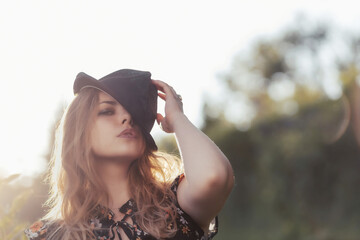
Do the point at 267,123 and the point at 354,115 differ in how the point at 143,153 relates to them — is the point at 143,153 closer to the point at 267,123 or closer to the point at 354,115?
the point at 354,115

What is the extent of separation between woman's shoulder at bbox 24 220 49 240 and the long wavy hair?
38 millimetres

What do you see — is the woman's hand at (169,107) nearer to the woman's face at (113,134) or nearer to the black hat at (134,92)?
the black hat at (134,92)

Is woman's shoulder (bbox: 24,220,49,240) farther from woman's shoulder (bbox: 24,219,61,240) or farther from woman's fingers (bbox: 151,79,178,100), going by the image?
woman's fingers (bbox: 151,79,178,100)

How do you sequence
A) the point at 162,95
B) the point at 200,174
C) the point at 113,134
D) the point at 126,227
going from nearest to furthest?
the point at 200,174 < the point at 126,227 < the point at 113,134 < the point at 162,95

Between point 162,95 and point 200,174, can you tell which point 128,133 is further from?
point 200,174

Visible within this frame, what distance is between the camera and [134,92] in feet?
9.82

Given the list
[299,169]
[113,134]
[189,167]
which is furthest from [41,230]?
[299,169]

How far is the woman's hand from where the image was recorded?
3059 millimetres

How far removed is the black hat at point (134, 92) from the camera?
297 cm

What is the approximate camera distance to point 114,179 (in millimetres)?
3078

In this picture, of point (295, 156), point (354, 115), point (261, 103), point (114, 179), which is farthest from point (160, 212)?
point (261, 103)

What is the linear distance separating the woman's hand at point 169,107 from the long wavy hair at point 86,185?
6.4 inches

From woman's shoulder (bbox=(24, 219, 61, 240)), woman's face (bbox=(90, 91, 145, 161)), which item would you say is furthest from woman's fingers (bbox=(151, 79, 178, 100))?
woman's shoulder (bbox=(24, 219, 61, 240))

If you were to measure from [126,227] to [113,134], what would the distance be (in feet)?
1.55
